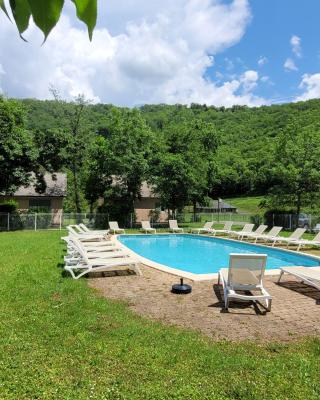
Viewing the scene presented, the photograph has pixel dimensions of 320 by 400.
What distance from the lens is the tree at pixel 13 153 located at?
2680 cm

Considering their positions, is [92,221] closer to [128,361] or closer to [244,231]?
[244,231]

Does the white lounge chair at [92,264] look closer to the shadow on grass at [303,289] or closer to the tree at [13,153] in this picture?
the shadow on grass at [303,289]

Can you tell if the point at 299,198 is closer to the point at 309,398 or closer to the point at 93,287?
the point at 93,287

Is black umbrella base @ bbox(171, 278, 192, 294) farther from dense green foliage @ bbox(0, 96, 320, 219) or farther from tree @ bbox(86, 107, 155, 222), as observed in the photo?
tree @ bbox(86, 107, 155, 222)

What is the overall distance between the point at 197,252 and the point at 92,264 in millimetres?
9995

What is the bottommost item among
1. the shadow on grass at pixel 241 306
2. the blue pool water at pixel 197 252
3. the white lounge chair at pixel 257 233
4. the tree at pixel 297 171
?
the blue pool water at pixel 197 252

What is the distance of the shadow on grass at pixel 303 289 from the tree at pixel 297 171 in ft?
63.7

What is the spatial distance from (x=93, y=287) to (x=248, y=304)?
346 centimetres

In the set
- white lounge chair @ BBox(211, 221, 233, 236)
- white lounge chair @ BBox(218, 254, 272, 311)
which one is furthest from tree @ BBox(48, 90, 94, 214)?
white lounge chair @ BBox(218, 254, 272, 311)

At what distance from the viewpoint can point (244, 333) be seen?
6.15 meters

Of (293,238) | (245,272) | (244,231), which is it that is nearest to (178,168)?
(244,231)

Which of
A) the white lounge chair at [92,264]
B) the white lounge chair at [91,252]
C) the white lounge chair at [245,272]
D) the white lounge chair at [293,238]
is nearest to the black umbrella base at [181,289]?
the white lounge chair at [245,272]

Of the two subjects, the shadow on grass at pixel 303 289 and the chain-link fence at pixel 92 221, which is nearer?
the shadow on grass at pixel 303 289

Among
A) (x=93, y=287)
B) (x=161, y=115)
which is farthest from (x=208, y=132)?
(x=93, y=287)
